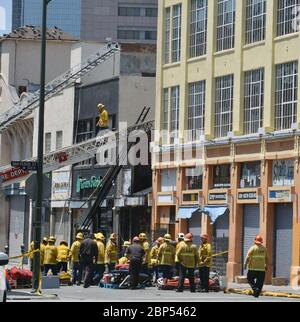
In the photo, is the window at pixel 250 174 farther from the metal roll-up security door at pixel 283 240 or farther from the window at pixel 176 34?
the window at pixel 176 34

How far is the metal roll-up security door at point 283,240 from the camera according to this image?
151ft

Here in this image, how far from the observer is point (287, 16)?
4669 centimetres

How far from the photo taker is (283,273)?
46281 mm

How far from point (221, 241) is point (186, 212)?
8.79 feet

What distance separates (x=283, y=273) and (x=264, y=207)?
2497 mm

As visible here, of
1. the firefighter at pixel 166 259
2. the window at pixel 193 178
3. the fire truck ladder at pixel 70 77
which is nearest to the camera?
the firefighter at pixel 166 259

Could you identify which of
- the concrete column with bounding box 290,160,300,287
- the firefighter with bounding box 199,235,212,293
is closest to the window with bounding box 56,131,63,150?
the concrete column with bounding box 290,160,300,287

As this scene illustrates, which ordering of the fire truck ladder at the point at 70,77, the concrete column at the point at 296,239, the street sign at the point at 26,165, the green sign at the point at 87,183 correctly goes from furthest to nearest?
1. the fire truck ladder at the point at 70,77
2. the green sign at the point at 87,183
3. the concrete column at the point at 296,239
4. the street sign at the point at 26,165

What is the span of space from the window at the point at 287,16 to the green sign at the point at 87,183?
631 inches

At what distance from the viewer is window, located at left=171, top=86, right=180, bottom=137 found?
54344mm

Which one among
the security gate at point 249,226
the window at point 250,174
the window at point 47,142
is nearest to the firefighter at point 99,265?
the security gate at point 249,226

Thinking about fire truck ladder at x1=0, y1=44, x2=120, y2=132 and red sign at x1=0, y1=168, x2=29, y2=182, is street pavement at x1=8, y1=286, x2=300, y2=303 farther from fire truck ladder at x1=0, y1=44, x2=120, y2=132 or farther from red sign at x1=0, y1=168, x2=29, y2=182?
fire truck ladder at x1=0, y1=44, x2=120, y2=132

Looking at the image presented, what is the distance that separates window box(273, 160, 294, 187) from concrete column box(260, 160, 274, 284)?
22cm

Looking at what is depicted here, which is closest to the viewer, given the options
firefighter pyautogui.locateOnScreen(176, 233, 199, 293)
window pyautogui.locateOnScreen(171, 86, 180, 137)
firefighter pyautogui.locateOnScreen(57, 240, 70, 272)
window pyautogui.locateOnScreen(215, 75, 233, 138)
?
firefighter pyautogui.locateOnScreen(176, 233, 199, 293)
